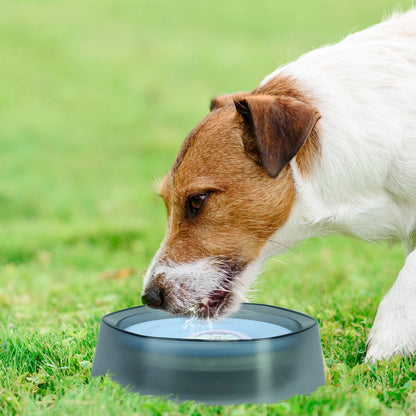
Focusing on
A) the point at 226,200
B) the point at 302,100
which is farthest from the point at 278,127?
the point at 226,200

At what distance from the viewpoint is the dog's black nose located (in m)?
3.13

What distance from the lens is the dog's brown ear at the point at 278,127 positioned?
300 cm

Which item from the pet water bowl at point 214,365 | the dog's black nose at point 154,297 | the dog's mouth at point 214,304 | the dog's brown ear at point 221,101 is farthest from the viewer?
the dog's brown ear at point 221,101

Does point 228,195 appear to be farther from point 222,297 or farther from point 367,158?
point 367,158

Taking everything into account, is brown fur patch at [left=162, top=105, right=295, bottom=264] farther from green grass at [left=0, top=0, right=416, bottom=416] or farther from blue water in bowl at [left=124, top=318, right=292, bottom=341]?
green grass at [left=0, top=0, right=416, bottom=416]

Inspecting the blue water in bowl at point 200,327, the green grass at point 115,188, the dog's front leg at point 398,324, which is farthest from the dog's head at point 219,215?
the dog's front leg at point 398,324

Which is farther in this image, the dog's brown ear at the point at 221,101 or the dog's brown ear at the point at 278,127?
the dog's brown ear at the point at 221,101

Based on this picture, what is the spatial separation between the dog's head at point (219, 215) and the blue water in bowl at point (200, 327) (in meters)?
0.12

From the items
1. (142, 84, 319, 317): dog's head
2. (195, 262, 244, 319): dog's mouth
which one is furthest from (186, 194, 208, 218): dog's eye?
(195, 262, 244, 319): dog's mouth

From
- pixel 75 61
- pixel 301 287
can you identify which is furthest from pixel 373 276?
pixel 75 61

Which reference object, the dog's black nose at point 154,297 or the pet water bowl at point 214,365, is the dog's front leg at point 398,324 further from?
the dog's black nose at point 154,297

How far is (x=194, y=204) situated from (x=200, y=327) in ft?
2.22

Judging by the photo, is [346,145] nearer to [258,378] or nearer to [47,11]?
[258,378]

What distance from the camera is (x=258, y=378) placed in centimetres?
258
